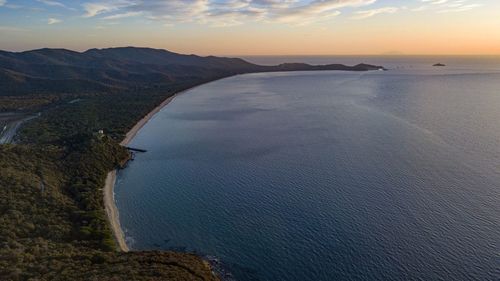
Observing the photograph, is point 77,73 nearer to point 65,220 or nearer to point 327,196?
point 65,220

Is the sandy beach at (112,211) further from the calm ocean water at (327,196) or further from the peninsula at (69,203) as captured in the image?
the calm ocean water at (327,196)

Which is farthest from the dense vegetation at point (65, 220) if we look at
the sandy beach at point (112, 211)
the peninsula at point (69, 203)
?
the sandy beach at point (112, 211)

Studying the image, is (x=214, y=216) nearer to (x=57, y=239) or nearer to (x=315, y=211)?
(x=315, y=211)

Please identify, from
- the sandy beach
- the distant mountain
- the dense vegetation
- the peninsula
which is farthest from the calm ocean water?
the distant mountain

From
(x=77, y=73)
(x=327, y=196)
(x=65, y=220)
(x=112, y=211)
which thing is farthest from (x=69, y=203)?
(x=77, y=73)

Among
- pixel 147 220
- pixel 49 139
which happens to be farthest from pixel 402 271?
pixel 49 139

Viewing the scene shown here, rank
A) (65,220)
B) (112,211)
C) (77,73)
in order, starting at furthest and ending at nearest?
(77,73) → (112,211) → (65,220)

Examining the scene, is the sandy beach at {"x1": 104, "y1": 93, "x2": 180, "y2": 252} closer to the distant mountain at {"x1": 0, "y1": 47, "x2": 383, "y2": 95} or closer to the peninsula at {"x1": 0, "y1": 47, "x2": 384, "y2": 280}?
the peninsula at {"x1": 0, "y1": 47, "x2": 384, "y2": 280}

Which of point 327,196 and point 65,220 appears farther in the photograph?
point 327,196

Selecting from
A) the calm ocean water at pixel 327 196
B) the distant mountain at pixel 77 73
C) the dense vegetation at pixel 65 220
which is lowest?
the calm ocean water at pixel 327 196
